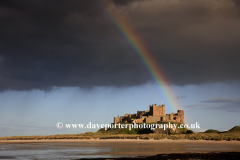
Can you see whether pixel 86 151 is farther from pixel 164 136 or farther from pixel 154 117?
pixel 154 117

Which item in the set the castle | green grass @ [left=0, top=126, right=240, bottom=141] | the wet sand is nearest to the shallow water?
the wet sand

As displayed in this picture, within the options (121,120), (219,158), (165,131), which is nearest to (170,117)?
(121,120)

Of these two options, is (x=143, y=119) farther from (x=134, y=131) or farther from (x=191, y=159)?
(x=191, y=159)

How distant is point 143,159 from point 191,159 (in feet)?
12.9

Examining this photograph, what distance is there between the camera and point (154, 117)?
134 metres

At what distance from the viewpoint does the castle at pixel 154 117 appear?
132663mm

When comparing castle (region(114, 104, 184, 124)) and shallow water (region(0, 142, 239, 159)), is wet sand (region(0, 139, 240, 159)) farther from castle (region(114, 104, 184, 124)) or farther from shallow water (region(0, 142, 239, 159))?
castle (region(114, 104, 184, 124))

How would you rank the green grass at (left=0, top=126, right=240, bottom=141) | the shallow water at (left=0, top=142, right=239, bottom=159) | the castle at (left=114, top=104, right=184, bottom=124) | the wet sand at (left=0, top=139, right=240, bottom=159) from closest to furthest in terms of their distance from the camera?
the shallow water at (left=0, top=142, right=239, bottom=159) → the wet sand at (left=0, top=139, right=240, bottom=159) → the green grass at (left=0, top=126, right=240, bottom=141) → the castle at (left=114, top=104, right=184, bottom=124)

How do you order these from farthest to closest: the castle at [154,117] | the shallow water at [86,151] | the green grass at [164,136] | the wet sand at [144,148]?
the castle at [154,117] < the green grass at [164,136] < the wet sand at [144,148] < the shallow water at [86,151]

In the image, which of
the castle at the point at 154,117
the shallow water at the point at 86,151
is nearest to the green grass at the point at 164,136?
the castle at the point at 154,117

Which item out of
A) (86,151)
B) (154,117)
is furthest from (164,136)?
(154,117)

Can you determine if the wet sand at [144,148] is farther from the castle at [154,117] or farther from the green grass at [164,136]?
the castle at [154,117]

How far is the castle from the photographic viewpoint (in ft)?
435

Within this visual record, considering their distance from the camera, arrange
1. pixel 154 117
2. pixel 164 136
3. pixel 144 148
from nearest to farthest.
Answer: pixel 144 148
pixel 164 136
pixel 154 117
